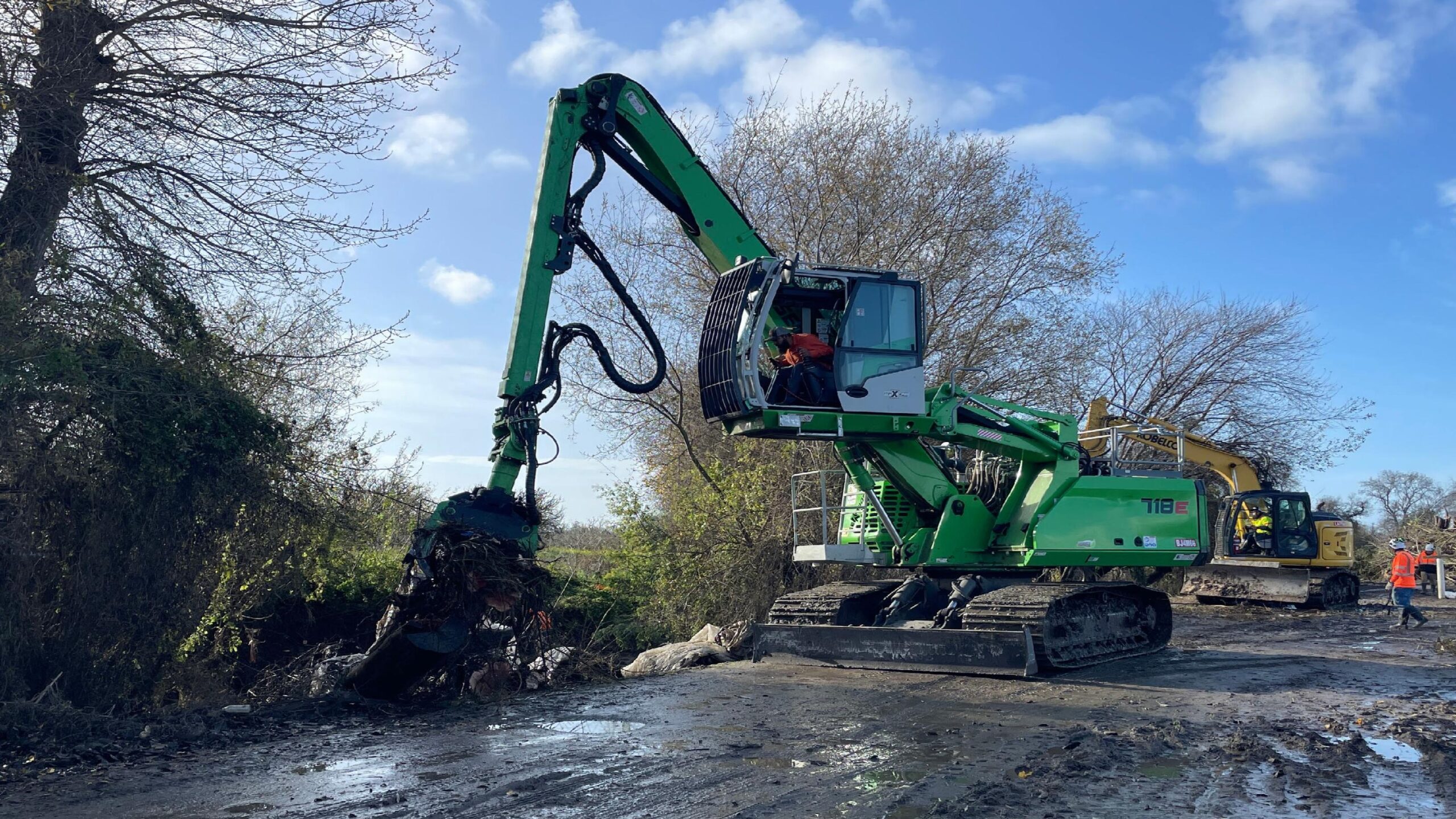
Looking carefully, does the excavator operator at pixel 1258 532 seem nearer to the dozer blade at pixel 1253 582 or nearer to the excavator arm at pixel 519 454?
the dozer blade at pixel 1253 582

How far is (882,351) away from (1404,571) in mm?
11223

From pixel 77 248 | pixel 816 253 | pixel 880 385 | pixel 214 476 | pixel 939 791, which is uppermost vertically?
pixel 816 253

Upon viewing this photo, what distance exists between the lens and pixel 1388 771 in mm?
6395

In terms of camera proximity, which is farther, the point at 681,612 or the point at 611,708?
the point at 681,612

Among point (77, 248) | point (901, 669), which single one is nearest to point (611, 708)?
point (901, 669)

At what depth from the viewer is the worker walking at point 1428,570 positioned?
23.8 meters

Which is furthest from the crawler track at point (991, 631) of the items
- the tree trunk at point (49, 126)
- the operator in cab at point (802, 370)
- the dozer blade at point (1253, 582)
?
the dozer blade at point (1253, 582)

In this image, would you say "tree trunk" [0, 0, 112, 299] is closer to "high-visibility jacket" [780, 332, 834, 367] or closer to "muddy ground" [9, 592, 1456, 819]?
"muddy ground" [9, 592, 1456, 819]

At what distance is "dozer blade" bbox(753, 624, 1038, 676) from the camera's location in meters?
9.59

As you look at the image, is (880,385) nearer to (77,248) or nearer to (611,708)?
(611,708)

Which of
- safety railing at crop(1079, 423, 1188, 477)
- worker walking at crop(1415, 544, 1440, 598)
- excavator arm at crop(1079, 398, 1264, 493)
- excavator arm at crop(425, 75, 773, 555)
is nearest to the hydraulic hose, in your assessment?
excavator arm at crop(425, 75, 773, 555)

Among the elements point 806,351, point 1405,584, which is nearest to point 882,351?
point 806,351

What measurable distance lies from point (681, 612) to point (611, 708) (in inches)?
304

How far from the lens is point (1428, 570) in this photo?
2631 cm
